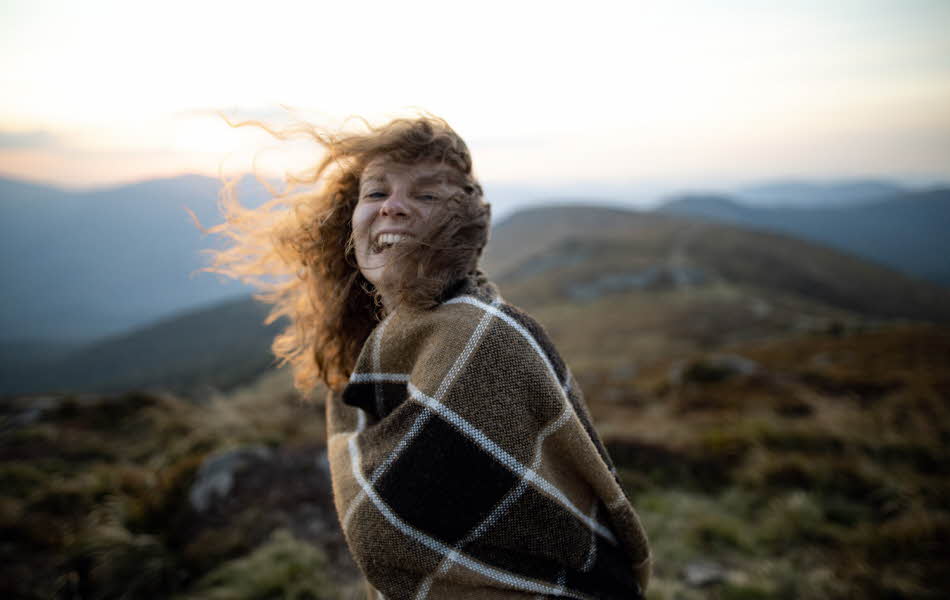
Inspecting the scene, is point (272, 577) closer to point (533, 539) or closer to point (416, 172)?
point (533, 539)

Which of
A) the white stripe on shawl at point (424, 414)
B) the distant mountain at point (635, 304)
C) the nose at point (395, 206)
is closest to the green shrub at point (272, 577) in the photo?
the white stripe on shawl at point (424, 414)

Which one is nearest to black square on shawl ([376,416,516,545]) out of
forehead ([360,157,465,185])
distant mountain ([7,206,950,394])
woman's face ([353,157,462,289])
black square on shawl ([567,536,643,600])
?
black square on shawl ([567,536,643,600])

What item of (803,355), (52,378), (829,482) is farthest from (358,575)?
(52,378)

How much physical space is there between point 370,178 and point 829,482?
535cm

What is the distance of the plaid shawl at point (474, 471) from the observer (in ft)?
4.61

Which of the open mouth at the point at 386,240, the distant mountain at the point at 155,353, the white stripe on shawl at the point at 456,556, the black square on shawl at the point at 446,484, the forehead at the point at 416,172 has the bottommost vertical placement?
the distant mountain at the point at 155,353

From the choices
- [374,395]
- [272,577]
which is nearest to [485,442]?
[374,395]

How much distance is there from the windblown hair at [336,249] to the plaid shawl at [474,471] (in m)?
0.21

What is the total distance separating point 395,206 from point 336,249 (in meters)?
0.72

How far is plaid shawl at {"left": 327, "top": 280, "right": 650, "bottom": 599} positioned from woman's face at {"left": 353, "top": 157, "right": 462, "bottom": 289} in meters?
0.29

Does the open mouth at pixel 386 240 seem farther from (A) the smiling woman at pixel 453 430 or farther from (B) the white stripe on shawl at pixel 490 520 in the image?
(B) the white stripe on shawl at pixel 490 520

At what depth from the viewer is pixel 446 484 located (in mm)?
1419

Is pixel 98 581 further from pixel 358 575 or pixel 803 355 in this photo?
pixel 803 355

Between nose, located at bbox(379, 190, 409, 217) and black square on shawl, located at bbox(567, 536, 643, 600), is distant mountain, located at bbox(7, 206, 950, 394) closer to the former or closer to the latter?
nose, located at bbox(379, 190, 409, 217)
